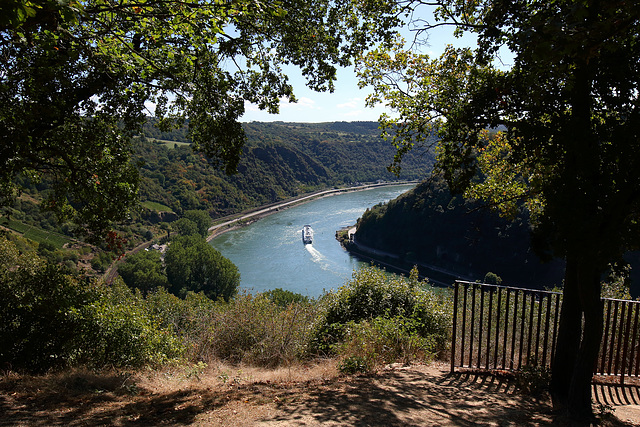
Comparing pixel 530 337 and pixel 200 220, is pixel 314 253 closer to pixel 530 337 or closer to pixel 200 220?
pixel 200 220

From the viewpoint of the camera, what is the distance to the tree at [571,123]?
117 inches

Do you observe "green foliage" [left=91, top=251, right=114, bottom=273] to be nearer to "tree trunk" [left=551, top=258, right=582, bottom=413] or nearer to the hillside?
the hillside

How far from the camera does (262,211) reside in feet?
236

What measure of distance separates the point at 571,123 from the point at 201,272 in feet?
129

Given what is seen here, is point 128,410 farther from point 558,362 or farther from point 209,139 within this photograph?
point 558,362

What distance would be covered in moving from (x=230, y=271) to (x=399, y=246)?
67.3 ft

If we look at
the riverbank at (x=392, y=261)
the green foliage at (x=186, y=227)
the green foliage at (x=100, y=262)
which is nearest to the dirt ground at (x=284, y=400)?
the riverbank at (x=392, y=261)

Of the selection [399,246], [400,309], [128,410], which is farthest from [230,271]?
[128,410]

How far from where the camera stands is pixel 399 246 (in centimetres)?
4794

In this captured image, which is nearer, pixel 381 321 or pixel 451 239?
pixel 381 321

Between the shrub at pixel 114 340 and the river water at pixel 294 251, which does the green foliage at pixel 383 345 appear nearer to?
the shrub at pixel 114 340

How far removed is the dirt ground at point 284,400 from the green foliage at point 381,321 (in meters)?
0.49

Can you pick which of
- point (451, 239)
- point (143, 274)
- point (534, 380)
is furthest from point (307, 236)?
point (534, 380)

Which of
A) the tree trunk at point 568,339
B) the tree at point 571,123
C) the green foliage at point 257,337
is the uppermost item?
the tree at point 571,123
